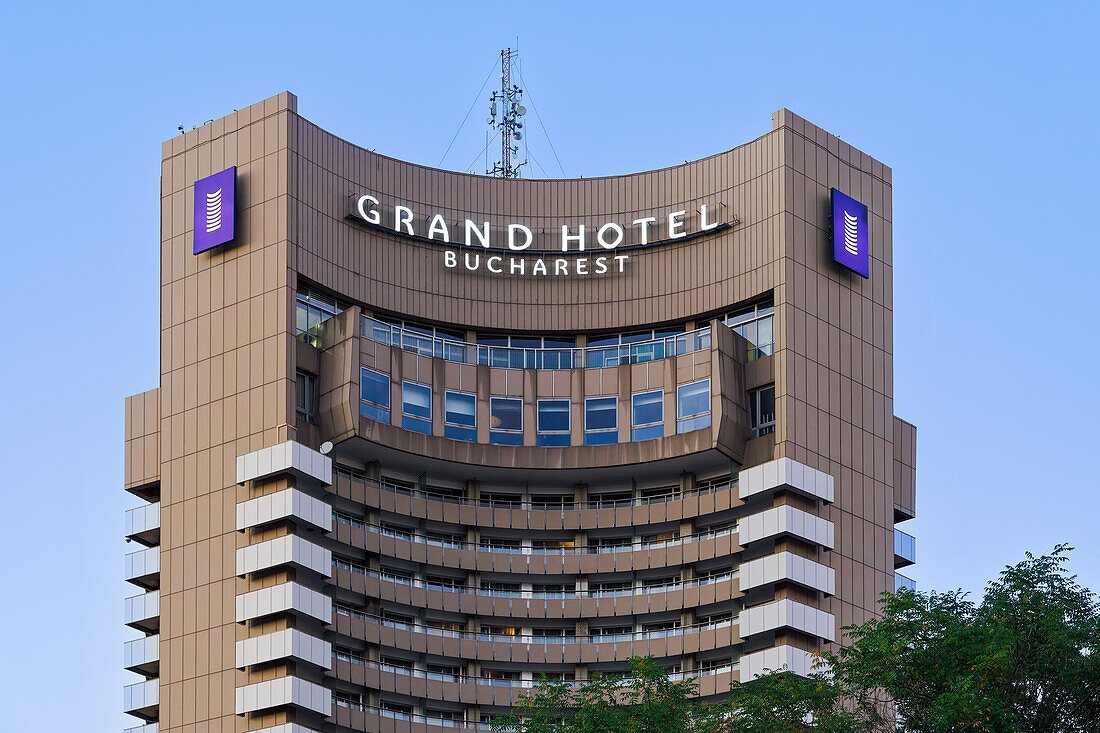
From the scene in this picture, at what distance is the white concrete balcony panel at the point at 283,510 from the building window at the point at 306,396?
7533mm

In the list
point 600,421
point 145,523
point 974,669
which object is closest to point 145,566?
point 145,523

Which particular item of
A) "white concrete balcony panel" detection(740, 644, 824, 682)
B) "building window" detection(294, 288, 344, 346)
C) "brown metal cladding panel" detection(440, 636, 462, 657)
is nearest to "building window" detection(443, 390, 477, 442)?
"building window" detection(294, 288, 344, 346)

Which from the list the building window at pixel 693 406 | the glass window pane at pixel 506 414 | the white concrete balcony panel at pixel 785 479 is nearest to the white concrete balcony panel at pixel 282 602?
the glass window pane at pixel 506 414

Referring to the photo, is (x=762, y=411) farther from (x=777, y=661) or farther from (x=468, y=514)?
(x=468, y=514)

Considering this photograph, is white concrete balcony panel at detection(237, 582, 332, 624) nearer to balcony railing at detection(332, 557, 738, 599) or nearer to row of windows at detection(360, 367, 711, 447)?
balcony railing at detection(332, 557, 738, 599)

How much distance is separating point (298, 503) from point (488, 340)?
2437 cm

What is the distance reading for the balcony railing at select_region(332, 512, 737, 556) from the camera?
147250 millimetres

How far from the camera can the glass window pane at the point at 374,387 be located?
479 ft

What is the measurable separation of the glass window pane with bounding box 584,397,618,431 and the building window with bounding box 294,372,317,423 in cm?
2065

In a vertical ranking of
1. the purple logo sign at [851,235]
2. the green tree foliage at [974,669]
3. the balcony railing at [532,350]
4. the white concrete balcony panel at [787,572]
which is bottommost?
the green tree foliage at [974,669]

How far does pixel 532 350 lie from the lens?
510 feet

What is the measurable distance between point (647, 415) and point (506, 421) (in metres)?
10.6

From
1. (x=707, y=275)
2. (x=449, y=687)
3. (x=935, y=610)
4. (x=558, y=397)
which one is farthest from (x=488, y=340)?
(x=935, y=610)

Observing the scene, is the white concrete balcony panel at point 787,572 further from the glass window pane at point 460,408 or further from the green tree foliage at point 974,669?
the green tree foliage at point 974,669
